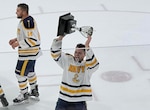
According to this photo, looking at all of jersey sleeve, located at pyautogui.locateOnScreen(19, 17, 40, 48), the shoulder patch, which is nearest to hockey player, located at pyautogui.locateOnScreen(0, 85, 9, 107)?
jersey sleeve, located at pyautogui.locateOnScreen(19, 17, 40, 48)

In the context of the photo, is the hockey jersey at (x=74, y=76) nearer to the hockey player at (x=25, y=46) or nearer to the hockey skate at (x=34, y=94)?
the hockey player at (x=25, y=46)

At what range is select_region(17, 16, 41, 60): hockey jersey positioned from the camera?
11.4 ft

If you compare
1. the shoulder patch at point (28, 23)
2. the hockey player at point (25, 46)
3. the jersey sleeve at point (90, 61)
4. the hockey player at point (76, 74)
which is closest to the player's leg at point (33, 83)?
the hockey player at point (25, 46)

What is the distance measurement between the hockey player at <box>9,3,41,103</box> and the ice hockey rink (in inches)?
6.4

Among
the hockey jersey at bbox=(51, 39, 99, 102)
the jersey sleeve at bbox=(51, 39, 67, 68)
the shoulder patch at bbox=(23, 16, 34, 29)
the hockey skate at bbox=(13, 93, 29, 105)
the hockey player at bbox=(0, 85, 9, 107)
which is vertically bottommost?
the hockey skate at bbox=(13, 93, 29, 105)

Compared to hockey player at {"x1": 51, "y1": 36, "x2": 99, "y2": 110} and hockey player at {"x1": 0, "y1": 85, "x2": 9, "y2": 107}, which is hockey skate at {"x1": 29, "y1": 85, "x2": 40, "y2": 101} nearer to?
hockey player at {"x1": 0, "y1": 85, "x2": 9, "y2": 107}

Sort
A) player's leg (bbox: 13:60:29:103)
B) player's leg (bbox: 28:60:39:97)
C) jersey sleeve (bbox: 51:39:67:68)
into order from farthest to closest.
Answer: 1. player's leg (bbox: 28:60:39:97)
2. player's leg (bbox: 13:60:29:103)
3. jersey sleeve (bbox: 51:39:67:68)

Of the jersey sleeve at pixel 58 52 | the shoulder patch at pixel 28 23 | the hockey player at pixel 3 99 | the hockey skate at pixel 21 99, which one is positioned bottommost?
the hockey skate at pixel 21 99

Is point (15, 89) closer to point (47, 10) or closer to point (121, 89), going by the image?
point (121, 89)

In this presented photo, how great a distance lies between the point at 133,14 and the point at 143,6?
450mm

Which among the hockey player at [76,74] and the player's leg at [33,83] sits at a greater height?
the hockey player at [76,74]

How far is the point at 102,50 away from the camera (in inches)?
186

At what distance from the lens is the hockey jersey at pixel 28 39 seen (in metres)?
3.48

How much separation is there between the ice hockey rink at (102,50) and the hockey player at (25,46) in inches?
6.4
